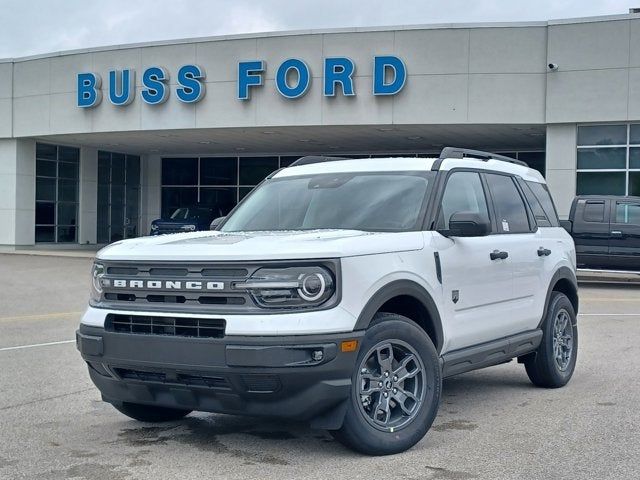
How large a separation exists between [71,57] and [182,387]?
2747cm

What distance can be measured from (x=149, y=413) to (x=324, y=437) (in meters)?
1.34

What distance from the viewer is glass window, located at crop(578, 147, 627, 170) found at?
25.2 meters

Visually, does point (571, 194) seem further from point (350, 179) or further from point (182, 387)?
point (182, 387)

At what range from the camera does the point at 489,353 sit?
21.5 ft

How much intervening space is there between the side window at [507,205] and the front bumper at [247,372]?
101 inches

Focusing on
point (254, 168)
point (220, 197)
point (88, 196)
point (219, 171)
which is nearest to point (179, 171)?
point (219, 171)

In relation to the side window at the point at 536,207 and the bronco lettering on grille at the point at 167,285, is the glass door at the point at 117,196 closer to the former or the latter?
the side window at the point at 536,207

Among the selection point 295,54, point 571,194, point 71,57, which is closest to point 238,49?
point 295,54

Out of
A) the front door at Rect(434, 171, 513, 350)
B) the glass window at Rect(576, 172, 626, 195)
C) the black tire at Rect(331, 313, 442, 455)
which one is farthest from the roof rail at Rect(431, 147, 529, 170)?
the glass window at Rect(576, 172, 626, 195)

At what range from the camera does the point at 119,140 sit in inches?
1308

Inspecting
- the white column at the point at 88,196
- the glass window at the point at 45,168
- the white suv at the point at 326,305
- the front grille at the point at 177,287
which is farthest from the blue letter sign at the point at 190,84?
the front grille at the point at 177,287

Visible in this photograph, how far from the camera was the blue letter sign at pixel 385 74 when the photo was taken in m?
25.8

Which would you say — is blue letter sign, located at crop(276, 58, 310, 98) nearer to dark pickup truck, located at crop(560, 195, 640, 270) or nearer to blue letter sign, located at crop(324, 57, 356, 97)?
blue letter sign, located at crop(324, 57, 356, 97)

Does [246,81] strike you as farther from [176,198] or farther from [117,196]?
[176,198]
